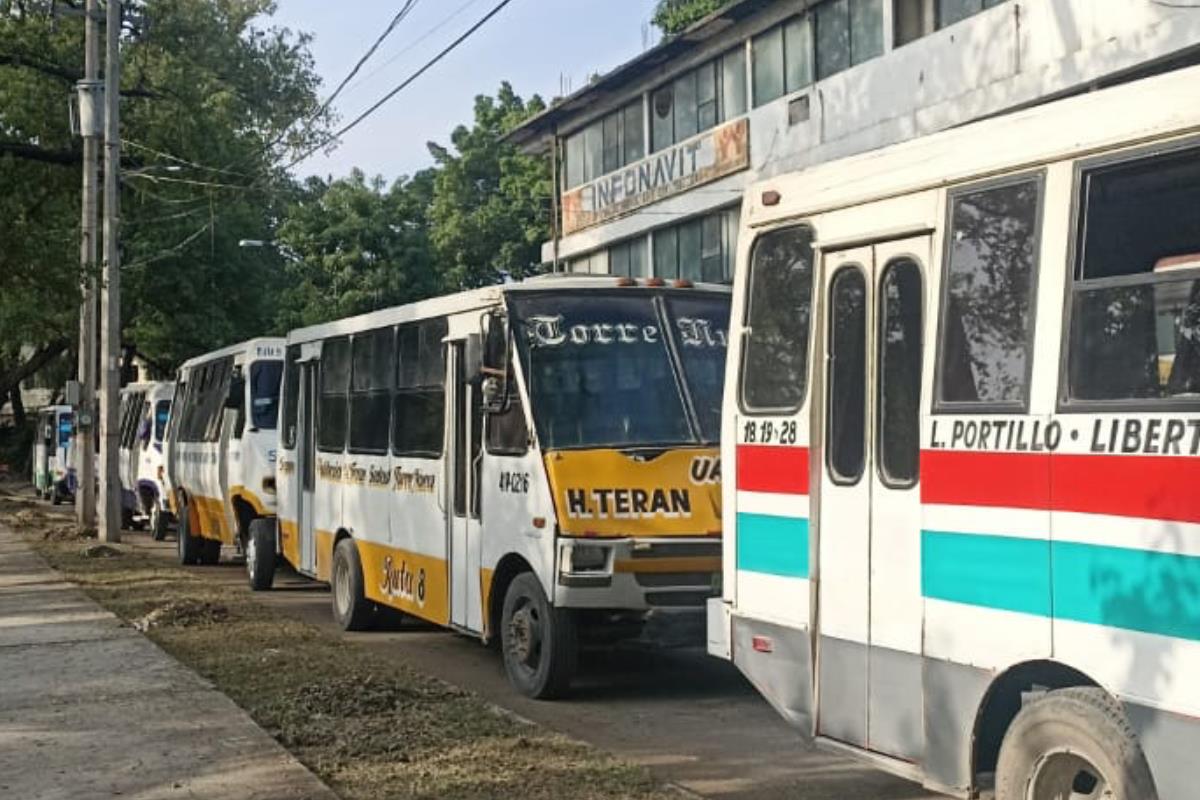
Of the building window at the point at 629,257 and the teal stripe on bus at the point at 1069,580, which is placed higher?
the building window at the point at 629,257

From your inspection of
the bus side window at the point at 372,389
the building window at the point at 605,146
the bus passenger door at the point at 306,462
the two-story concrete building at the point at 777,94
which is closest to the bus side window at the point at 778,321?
the bus side window at the point at 372,389

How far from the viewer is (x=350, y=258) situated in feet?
155

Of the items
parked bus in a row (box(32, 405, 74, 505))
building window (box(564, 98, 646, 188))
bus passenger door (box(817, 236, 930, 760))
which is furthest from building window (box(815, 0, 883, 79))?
parked bus in a row (box(32, 405, 74, 505))

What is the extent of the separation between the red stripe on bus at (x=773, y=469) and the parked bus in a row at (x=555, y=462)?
2.18m

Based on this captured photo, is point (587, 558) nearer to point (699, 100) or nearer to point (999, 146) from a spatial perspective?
point (999, 146)

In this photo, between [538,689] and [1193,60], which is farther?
[1193,60]

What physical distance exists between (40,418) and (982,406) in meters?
41.1

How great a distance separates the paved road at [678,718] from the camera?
7219 millimetres

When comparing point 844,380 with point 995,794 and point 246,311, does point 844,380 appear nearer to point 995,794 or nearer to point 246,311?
point 995,794

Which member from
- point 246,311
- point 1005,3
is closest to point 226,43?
point 246,311

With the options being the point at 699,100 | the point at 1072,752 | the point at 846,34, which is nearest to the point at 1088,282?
the point at 1072,752

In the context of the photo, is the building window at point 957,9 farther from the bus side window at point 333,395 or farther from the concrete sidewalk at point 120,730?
the concrete sidewalk at point 120,730

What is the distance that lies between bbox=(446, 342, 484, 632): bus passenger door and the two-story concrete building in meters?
10.2

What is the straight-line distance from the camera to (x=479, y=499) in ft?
33.2
